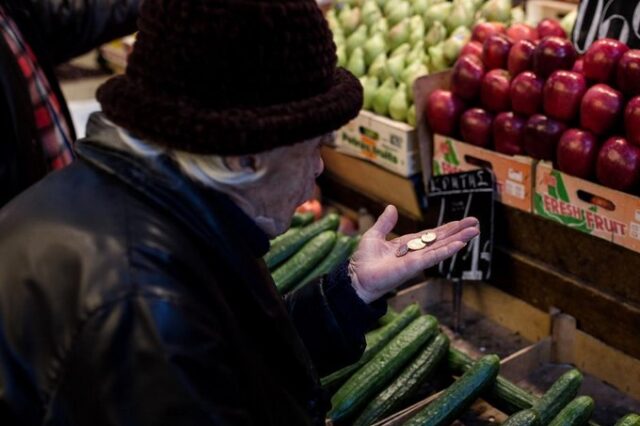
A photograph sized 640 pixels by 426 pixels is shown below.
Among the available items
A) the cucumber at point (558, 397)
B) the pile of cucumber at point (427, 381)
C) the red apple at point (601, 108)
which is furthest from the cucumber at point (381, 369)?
the red apple at point (601, 108)

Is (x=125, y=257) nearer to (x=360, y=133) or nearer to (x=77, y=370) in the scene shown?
(x=77, y=370)

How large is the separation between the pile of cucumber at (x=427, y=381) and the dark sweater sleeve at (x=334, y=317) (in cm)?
48

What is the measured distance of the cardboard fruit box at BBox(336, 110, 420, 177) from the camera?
11.2 ft

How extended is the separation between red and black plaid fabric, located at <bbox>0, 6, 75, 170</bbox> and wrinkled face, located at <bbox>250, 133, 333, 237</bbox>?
1.67 metres

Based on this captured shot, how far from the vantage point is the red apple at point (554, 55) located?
9.41 ft

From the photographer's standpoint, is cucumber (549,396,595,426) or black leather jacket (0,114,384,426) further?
cucumber (549,396,595,426)

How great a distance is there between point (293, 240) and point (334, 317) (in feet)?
4.47

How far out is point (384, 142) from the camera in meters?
3.54

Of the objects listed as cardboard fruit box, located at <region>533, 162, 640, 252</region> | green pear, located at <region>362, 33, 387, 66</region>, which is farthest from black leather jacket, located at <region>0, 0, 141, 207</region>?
cardboard fruit box, located at <region>533, 162, 640, 252</region>

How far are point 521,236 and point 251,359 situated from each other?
1835 millimetres

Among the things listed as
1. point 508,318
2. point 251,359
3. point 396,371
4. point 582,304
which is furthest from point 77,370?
point 508,318

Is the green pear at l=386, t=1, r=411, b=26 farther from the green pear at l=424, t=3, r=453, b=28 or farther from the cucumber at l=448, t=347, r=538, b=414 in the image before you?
the cucumber at l=448, t=347, r=538, b=414

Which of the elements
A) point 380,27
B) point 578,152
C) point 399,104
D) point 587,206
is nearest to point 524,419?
point 587,206

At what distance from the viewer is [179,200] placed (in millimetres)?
1379
